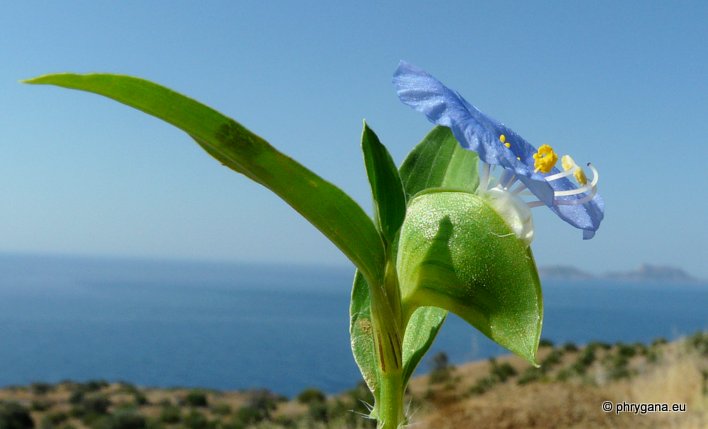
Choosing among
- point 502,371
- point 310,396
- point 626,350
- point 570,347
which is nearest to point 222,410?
point 310,396

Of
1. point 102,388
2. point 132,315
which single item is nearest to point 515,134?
point 102,388

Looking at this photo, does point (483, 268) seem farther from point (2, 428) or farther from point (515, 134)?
point (2, 428)

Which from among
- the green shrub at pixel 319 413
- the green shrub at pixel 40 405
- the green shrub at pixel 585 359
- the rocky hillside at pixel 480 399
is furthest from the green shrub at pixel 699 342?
the green shrub at pixel 40 405

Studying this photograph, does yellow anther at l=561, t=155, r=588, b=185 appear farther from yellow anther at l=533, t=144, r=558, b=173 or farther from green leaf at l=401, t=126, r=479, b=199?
green leaf at l=401, t=126, r=479, b=199

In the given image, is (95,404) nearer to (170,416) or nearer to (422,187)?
(170,416)

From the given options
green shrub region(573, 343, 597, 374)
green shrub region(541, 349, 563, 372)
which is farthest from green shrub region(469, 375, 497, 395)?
green shrub region(573, 343, 597, 374)

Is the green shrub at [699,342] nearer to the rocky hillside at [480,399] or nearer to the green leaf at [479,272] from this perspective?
the rocky hillside at [480,399]
